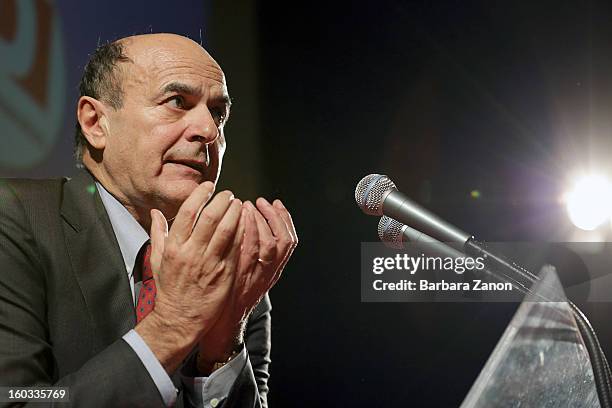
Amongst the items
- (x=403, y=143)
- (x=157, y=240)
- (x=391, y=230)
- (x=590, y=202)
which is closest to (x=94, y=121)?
(x=157, y=240)

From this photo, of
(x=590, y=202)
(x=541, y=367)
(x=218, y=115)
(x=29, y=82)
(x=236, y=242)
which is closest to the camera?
(x=541, y=367)

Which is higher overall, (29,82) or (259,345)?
(29,82)

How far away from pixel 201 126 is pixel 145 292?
400mm

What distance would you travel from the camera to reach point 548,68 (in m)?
2.56

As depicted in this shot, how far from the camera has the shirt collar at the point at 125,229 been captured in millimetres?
1400

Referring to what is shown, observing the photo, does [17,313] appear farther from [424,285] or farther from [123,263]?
[424,285]

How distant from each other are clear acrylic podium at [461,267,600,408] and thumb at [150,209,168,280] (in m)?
0.59

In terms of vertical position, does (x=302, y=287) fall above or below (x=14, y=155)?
below

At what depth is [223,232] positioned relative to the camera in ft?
3.44

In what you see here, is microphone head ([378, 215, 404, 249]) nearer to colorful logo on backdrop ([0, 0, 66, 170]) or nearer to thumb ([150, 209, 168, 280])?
thumb ([150, 209, 168, 280])

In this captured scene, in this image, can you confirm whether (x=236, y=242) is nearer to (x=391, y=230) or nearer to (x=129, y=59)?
(x=391, y=230)

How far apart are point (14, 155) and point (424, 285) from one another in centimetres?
146

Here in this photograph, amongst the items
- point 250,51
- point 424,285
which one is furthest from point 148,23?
point 424,285

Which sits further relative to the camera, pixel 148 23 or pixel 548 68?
pixel 548 68
